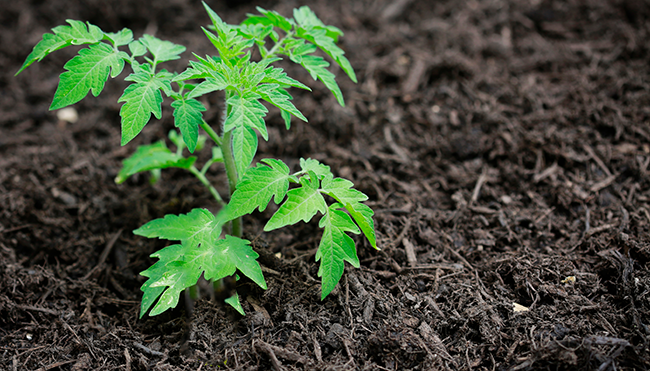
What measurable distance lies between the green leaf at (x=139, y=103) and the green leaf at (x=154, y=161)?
1.89ft

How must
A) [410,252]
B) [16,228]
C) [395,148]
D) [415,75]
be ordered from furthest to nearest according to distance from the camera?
[415,75]
[395,148]
[16,228]
[410,252]

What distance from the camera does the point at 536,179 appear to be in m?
3.02

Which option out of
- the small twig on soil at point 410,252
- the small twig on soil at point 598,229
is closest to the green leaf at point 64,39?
the small twig on soil at point 410,252

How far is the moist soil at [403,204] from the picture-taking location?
2.19 meters

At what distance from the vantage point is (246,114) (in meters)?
1.88

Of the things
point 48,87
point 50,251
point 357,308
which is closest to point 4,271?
point 50,251

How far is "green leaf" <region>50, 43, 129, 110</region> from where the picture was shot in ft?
6.44

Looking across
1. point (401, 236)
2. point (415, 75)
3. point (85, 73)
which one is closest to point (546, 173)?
point (401, 236)

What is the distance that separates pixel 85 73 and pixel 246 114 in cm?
78

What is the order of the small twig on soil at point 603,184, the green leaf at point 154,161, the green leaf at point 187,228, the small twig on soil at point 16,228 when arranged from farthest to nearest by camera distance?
the small twig on soil at point 603,184 < the small twig on soil at point 16,228 < the green leaf at point 154,161 < the green leaf at point 187,228

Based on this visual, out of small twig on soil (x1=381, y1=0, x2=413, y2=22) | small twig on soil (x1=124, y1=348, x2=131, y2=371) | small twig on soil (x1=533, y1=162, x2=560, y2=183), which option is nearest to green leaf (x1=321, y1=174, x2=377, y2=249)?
small twig on soil (x1=124, y1=348, x2=131, y2=371)

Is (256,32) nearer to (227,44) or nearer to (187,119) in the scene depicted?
(227,44)

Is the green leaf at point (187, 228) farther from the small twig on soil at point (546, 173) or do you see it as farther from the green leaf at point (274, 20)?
the small twig on soil at point (546, 173)

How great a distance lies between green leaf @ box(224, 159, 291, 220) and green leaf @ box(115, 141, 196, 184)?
2.07 ft
